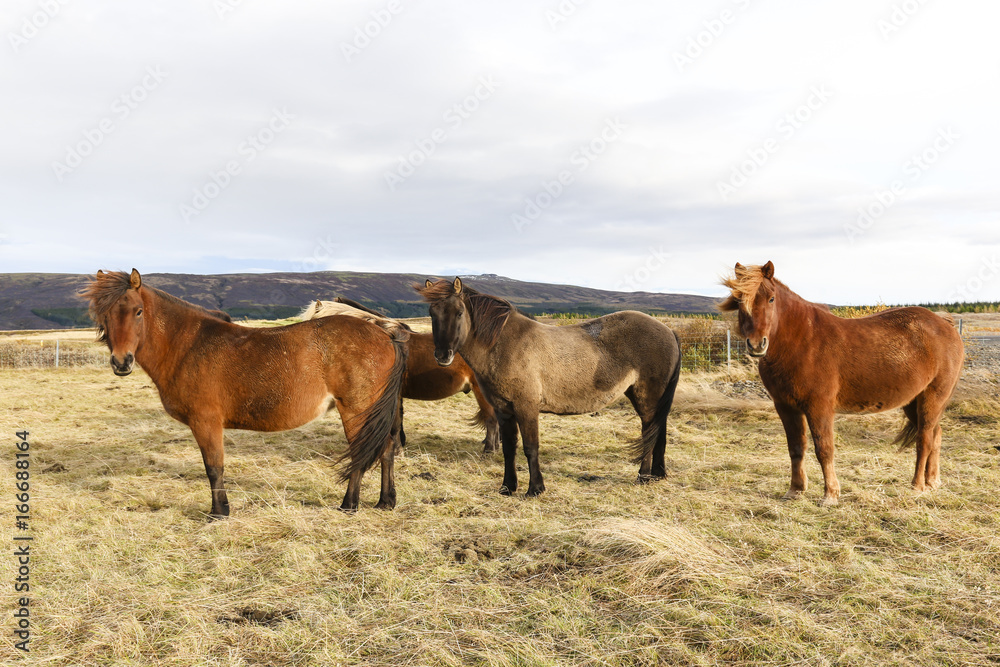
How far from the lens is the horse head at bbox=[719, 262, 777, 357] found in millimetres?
5141

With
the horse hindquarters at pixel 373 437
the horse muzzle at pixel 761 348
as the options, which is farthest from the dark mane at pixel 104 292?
the horse muzzle at pixel 761 348

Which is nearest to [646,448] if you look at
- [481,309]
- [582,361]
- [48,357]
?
[582,361]

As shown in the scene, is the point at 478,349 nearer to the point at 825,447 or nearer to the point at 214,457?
the point at 214,457

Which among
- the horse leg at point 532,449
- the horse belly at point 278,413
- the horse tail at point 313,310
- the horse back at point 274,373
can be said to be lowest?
the horse leg at point 532,449

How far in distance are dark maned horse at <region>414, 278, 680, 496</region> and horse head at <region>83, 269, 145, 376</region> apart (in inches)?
98.8

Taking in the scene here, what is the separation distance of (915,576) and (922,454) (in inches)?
104

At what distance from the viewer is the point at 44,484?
240 inches

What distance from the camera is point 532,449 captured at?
19.4ft

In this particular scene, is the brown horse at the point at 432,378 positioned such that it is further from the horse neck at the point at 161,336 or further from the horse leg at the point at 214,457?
the horse leg at the point at 214,457

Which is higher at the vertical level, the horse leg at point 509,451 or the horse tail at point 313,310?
the horse tail at point 313,310

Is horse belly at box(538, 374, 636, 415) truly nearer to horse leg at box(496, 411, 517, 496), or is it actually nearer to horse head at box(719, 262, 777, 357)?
horse leg at box(496, 411, 517, 496)

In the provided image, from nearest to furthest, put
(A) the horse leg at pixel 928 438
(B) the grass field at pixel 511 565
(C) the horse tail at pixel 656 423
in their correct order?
(B) the grass field at pixel 511 565 → (A) the horse leg at pixel 928 438 → (C) the horse tail at pixel 656 423

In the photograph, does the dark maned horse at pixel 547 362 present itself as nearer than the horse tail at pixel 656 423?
Yes

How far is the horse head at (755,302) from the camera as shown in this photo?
5.14 m
